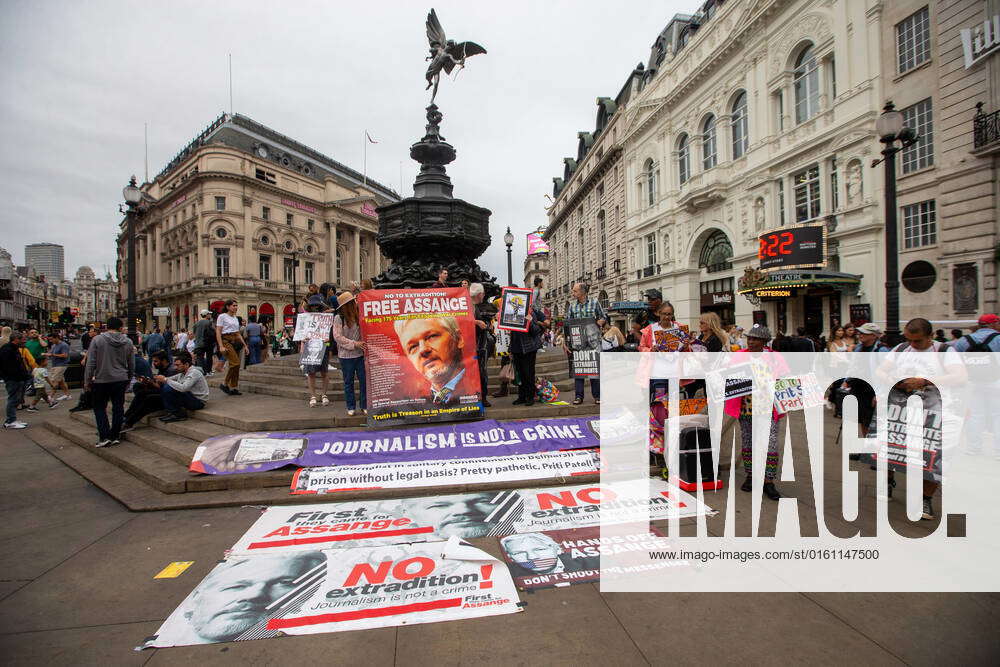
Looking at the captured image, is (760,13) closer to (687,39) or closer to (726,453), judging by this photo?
(687,39)

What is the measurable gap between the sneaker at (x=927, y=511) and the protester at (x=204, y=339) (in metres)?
13.4

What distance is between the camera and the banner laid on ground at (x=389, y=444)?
5.18m

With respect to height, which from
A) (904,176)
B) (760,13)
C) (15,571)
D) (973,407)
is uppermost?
(760,13)

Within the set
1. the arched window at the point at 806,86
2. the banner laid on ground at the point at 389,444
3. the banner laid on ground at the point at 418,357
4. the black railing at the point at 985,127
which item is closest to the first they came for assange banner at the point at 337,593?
the banner laid on ground at the point at 389,444

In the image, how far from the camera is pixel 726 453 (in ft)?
19.4

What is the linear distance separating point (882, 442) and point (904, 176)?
1820 centimetres

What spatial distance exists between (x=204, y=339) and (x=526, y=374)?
9.20m

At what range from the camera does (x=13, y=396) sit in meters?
9.39

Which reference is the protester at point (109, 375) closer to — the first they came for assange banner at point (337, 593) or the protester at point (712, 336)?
the first they came for assange banner at point (337, 593)

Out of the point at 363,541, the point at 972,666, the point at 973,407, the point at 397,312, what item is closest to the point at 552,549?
the point at 363,541

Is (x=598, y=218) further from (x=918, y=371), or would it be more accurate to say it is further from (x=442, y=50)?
(x=918, y=371)

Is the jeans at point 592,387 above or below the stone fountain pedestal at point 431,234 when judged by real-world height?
below

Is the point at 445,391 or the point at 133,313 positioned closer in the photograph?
the point at 445,391

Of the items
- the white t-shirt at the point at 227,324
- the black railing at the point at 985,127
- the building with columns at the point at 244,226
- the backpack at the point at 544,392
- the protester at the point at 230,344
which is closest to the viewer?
the backpack at the point at 544,392
